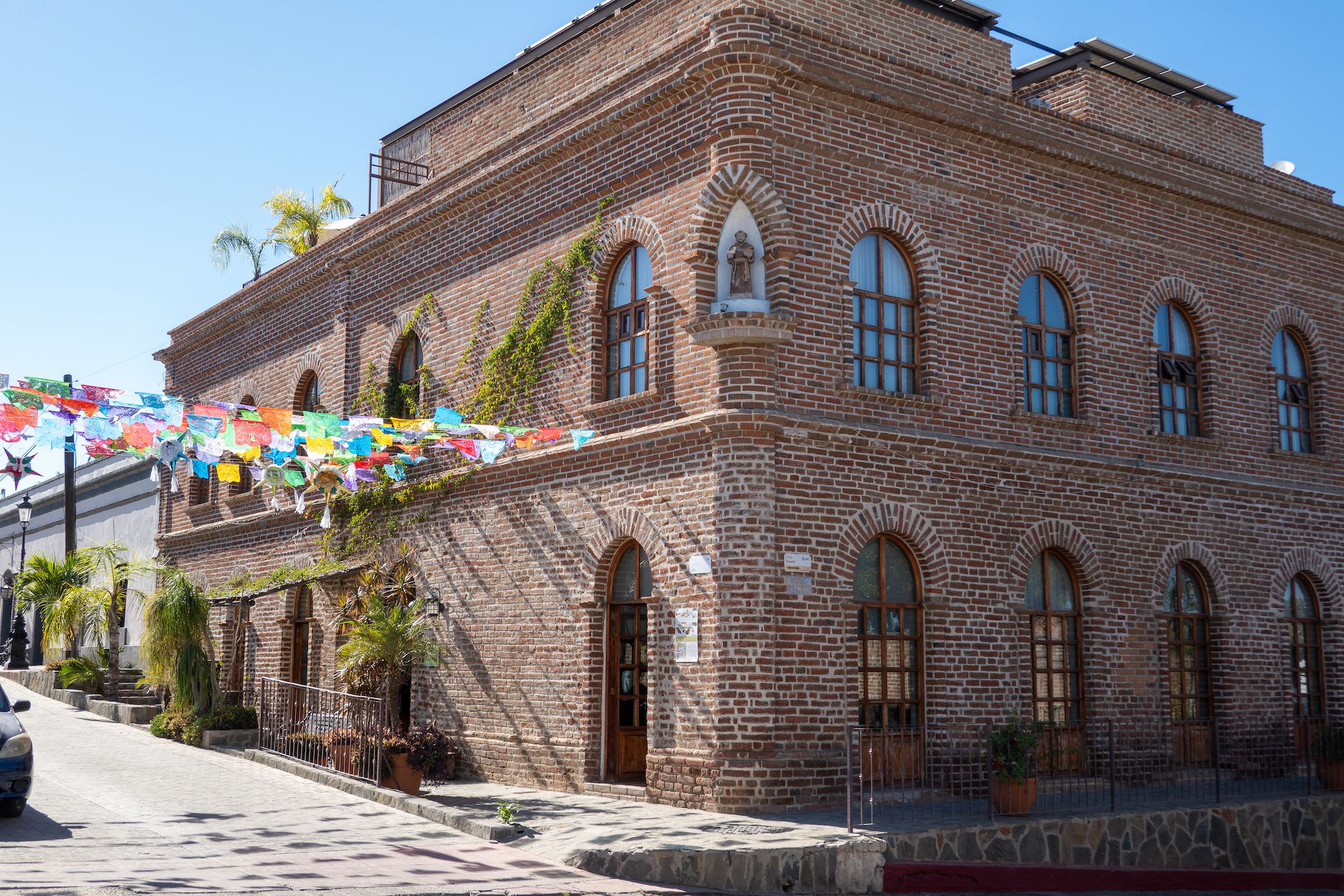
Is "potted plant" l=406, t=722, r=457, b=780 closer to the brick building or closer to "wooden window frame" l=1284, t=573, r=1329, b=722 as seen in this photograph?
the brick building

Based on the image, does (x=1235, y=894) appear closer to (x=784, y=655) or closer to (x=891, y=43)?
(x=784, y=655)

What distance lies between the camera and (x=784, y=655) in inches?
509

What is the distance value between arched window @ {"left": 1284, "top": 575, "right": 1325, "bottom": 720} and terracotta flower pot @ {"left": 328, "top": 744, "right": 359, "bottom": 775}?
39.8ft

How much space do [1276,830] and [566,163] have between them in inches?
443

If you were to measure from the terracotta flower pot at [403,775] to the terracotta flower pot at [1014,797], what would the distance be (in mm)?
6151

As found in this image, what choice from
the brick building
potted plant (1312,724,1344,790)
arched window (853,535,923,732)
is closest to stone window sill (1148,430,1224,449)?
the brick building

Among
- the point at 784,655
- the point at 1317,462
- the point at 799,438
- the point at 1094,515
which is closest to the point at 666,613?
the point at 784,655

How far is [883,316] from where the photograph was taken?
14523 millimetres

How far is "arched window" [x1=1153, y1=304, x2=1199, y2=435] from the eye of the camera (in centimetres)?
1702

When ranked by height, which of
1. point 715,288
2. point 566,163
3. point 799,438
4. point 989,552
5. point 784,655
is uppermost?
point 566,163

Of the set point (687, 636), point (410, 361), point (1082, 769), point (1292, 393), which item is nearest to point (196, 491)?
point (410, 361)

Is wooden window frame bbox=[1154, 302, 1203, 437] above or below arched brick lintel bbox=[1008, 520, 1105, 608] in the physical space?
above

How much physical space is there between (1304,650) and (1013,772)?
7.58 meters

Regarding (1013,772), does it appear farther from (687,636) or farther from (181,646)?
(181,646)
